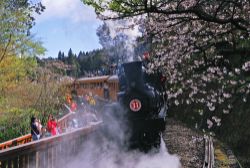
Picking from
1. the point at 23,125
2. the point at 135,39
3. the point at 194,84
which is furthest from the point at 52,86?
the point at 135,39

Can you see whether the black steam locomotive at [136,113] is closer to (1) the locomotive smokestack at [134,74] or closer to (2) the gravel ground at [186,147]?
(1) the locomotive smokestack at [134,74]

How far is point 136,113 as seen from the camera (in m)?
11.6

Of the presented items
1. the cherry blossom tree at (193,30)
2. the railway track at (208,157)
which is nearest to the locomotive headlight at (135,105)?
the cherry blossom tree at (193,30)

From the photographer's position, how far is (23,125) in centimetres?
2347

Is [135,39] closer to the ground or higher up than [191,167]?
higher up

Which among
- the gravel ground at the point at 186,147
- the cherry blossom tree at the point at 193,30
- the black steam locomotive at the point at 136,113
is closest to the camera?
the cherry blossom tree at the point at 193,30

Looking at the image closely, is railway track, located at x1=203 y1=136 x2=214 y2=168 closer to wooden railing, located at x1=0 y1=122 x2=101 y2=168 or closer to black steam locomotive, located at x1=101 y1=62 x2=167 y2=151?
black steam locomotive, located at x1=101 y1=62 x2=167 y2=151

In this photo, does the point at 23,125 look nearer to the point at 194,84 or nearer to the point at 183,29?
the point at 194,84

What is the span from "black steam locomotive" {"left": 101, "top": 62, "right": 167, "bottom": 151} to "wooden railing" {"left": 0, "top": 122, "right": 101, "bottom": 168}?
1.59m

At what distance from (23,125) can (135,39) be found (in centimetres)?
1072

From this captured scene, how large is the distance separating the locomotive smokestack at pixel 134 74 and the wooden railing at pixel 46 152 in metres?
1.92

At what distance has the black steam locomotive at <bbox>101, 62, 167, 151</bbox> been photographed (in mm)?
11359

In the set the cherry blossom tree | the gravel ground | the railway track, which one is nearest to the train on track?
the cherry blossom tree

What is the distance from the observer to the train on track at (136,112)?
37.3ft
